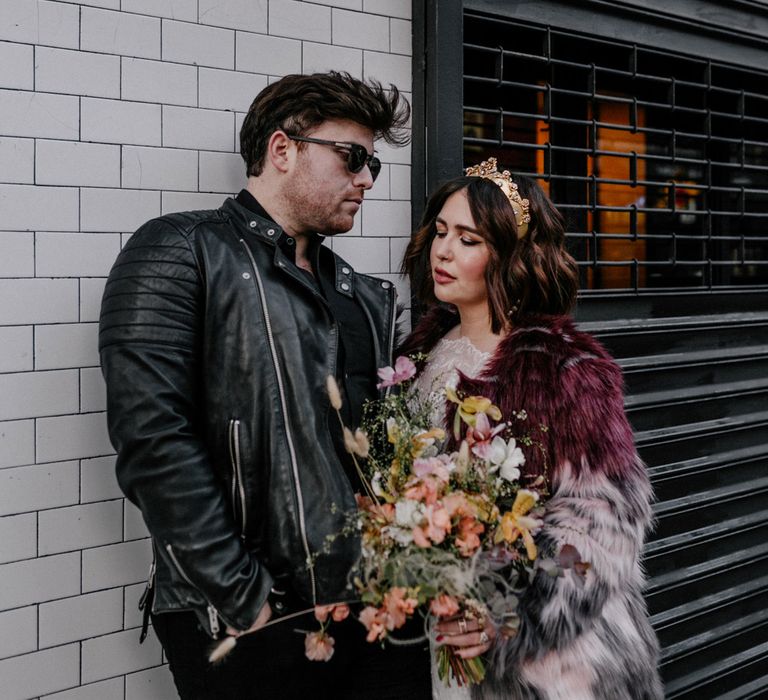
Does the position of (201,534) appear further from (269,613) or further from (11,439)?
(11,439)

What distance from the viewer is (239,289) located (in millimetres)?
2449

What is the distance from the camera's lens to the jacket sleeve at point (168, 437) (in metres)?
2.24

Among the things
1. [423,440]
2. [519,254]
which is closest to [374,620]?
[423,440]

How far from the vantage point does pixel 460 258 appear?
2861 millimetres

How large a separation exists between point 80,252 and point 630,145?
3140mm

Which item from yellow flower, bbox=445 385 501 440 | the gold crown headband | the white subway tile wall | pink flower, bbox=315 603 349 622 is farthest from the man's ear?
pink flower, bbox=315 603 349 622

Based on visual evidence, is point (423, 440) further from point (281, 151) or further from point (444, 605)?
point (281, 151)

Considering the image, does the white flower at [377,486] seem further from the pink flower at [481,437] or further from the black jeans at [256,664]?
the black jeans at [256,664]

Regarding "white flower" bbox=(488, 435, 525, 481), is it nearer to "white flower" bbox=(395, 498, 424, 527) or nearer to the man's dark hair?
"white flower" bbox=(395, 498, 424, 527)

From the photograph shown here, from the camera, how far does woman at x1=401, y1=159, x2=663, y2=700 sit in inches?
98.4

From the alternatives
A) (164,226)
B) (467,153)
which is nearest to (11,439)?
(164,226)

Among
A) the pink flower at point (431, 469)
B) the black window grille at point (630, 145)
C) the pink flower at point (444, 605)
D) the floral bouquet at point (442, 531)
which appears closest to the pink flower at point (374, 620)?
the floral bouquet at point (442, 531)

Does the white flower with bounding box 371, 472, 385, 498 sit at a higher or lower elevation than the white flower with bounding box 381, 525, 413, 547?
higher

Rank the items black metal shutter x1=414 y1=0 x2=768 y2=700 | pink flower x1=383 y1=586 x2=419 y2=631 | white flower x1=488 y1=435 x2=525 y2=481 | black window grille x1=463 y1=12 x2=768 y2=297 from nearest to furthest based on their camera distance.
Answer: pink flower x1=383 y1=586 x2=419 y2=631 < white flower x1=488 y1=435 x2=525 y2=481 < black window grille x1=463 y1=12 x2=768 y2=297 < black metal shutter x1=414 y1=0 x2=768 y2=700
